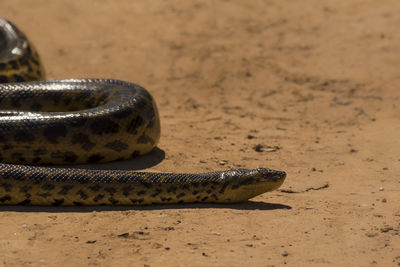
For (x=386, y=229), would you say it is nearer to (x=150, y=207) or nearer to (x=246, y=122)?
(x=150, y=207)

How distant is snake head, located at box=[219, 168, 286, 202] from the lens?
696cm

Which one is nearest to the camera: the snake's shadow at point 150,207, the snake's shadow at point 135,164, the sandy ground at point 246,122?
the sandy ground at point 246,122

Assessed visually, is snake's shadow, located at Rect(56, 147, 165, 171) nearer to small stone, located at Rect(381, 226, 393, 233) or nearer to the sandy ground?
the sandy ground

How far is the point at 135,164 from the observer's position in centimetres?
819

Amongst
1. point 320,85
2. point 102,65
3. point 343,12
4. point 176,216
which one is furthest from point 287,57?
point 176,216

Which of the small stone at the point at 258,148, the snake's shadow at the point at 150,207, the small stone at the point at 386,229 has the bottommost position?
the small stone at the point at 258,148

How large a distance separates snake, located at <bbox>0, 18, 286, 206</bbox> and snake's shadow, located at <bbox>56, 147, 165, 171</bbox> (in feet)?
0.21

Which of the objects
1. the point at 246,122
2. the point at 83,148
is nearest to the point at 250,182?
the point at 83,148

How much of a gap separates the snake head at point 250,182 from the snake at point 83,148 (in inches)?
0.4

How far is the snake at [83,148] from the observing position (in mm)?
6645

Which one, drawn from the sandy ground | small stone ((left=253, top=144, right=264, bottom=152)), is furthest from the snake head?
small stone ((left=253, top=144, right=264, bottom=152))

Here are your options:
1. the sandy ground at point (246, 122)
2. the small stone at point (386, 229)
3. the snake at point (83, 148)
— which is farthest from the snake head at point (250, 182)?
the small stone at point (386, 229)

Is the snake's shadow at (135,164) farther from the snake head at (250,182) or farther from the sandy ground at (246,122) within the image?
the snake head at (250,182)

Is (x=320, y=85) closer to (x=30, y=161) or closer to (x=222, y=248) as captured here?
(x=30, y=161)
